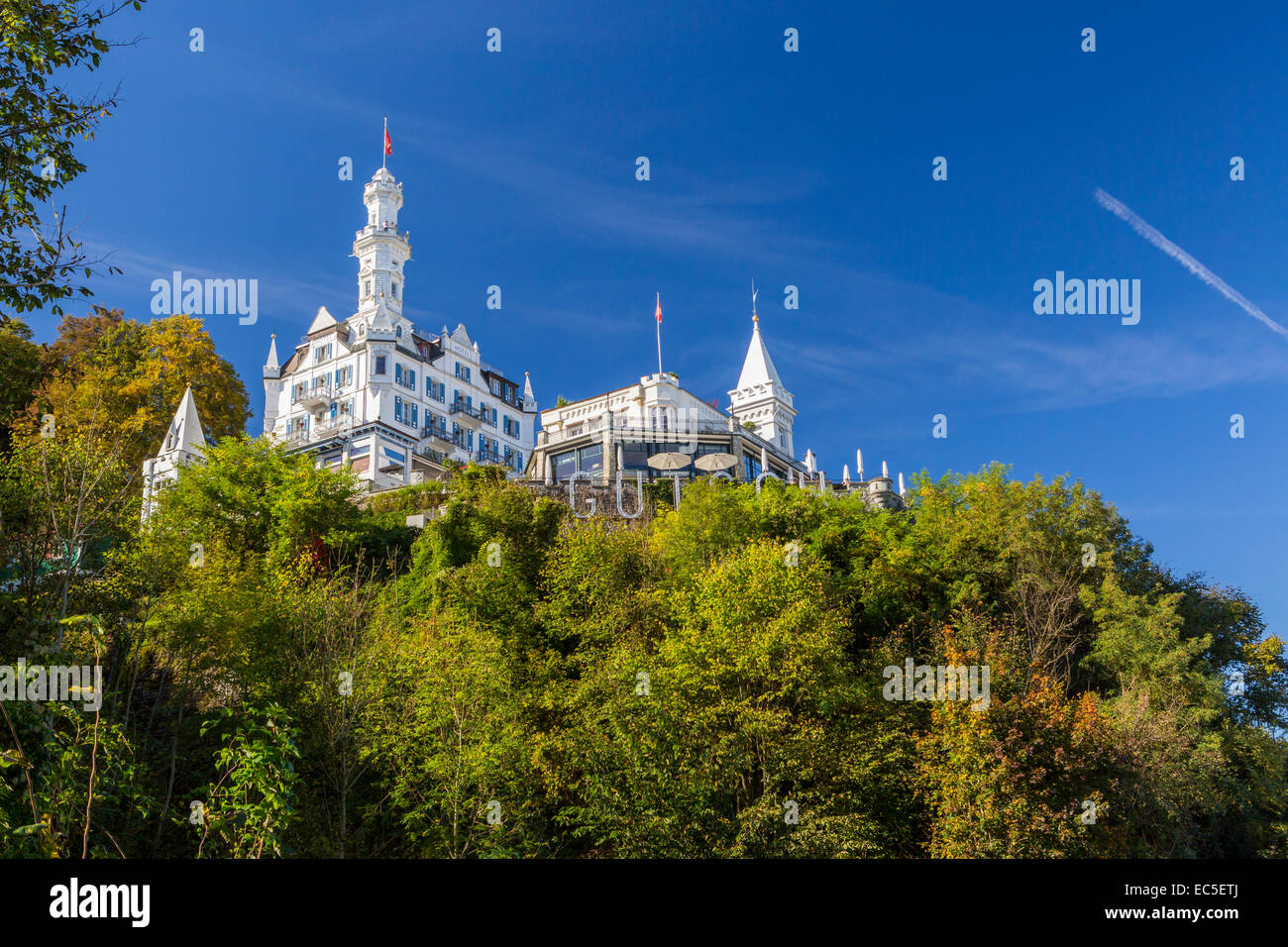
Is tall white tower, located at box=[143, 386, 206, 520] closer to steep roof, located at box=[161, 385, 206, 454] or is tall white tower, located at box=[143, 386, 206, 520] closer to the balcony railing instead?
steep roof, located at box=[161, 385, 206, 454]

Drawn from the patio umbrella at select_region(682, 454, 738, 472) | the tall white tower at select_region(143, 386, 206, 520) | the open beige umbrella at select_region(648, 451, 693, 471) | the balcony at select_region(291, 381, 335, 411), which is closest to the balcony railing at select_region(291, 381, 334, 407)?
the balcony at select_region(291, 381, 335, 411)

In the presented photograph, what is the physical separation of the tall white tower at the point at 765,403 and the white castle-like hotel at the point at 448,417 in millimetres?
103

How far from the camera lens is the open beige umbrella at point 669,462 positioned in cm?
5259

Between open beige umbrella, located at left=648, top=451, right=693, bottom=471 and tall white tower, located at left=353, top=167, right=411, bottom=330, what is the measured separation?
1358 inches

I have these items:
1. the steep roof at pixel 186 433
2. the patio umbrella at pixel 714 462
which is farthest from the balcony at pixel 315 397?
the patio umbrella at pixel 714 462

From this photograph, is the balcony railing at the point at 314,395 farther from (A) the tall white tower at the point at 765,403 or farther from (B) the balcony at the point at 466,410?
(A) the tall white tower at the point at 765,403

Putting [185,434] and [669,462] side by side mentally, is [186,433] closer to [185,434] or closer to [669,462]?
[185,434]

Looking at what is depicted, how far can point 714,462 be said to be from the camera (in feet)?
176

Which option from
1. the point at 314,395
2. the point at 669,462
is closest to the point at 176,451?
the point at 669,462

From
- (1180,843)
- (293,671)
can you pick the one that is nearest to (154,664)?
(293,671)

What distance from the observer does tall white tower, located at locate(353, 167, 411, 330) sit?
8144 centimetres

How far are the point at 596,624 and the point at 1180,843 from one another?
58.4 ft

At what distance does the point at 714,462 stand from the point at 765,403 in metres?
29.1
